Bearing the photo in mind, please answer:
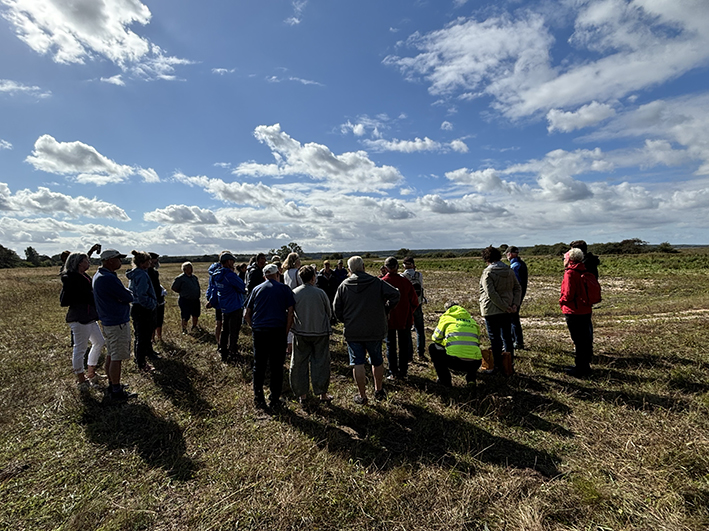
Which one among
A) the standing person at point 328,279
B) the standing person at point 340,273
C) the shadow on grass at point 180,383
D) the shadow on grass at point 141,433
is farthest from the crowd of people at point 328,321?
the standing person at point 340,273

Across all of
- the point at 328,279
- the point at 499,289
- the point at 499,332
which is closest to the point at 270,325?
the point at 499,289

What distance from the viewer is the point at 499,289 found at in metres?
6.00

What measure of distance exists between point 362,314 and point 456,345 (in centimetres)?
164

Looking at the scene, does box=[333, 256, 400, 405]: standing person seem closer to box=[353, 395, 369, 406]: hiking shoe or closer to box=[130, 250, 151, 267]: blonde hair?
box=[353, 395, 369, 406]: hiking shoe

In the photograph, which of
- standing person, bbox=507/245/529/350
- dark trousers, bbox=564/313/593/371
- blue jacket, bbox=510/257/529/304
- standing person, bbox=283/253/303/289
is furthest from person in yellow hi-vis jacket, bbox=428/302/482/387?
standing person, bbox=283/253/303/289

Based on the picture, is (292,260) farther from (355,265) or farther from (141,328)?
(141,328)

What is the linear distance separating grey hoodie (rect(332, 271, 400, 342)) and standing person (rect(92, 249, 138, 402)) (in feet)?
11.6

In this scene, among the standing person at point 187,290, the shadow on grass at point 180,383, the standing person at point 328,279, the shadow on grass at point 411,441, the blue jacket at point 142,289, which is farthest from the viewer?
the standing person at point 328,279

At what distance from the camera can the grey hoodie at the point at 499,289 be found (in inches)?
234

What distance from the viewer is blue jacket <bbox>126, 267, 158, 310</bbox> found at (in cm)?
673

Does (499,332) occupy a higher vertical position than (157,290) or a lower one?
lower

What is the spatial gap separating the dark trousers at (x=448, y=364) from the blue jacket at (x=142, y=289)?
5533 mm

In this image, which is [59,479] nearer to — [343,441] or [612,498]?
[343,441]

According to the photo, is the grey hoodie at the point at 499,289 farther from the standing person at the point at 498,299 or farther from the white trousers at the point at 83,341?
the white trousers at the point at 83,341
